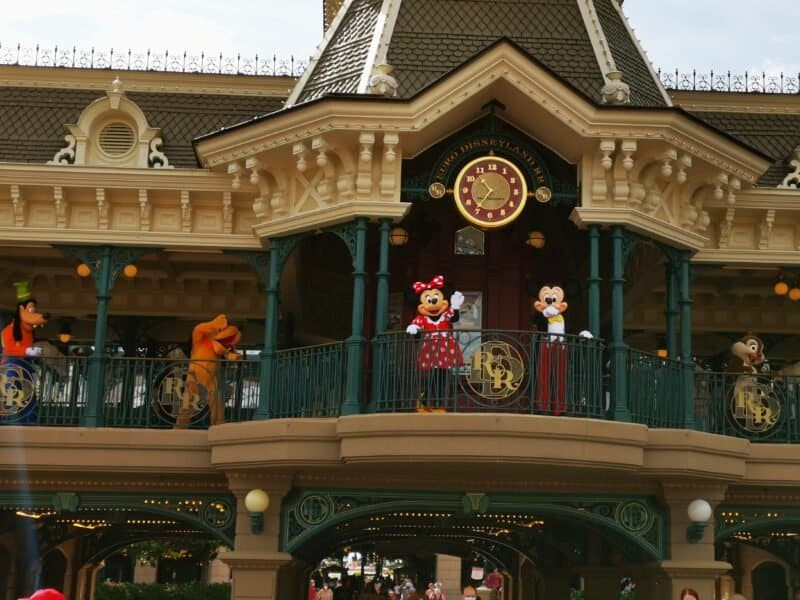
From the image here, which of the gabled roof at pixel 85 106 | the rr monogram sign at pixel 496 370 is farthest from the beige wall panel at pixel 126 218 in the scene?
the rr monogram sign at pixel 496 370

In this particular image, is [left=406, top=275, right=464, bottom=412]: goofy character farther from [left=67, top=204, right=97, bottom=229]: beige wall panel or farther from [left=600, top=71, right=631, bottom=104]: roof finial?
[left=67, top=204, right=97, bottom=229]: beige wall panel

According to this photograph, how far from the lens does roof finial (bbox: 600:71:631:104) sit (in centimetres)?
1562

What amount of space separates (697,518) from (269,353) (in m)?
5.31

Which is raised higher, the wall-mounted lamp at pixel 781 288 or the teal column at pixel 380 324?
the wall-mounted lamp at pixel 781 288

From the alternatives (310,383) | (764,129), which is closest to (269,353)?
(310,383)

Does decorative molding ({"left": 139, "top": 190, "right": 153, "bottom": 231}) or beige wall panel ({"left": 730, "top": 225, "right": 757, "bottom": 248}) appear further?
beige wall panel ({"left": 730, "top": 225, "right": 757, "bottom": 248})

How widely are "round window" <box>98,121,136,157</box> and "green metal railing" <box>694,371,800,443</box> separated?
7.85 m

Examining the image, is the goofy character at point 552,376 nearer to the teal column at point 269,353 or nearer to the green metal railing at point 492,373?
the green metal railing at point 492,373

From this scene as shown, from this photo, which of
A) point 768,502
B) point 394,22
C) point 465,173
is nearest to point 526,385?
point 465,173

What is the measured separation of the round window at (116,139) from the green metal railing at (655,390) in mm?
7024

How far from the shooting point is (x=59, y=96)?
1889 cm

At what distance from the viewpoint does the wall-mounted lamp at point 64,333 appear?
67.8 ft

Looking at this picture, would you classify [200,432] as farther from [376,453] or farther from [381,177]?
[381,177]

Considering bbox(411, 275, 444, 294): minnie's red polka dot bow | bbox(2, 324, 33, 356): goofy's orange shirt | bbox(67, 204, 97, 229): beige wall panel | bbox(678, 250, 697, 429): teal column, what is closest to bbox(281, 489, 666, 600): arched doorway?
bbox(678, 250, 697, 429): teal column
